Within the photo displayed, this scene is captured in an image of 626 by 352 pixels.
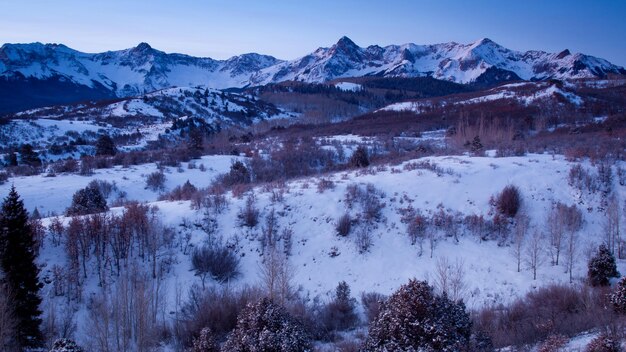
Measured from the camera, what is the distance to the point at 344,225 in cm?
2173

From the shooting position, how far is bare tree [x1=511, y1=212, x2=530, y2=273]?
1849 centimetres

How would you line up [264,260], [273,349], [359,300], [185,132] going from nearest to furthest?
[273,349] < [359,300] < [264,260] < [185,132]

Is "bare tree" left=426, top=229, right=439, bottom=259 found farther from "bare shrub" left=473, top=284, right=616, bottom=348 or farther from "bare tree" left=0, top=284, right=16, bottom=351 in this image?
"bare tree" left=0, top=284, right=16, bottom=351

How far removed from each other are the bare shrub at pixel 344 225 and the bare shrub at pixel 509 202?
7936 millimetres

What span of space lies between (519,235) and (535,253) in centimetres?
113

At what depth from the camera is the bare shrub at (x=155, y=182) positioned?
112 feet

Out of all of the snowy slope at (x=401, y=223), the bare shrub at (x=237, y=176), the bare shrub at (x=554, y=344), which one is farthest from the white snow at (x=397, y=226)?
the bare shrub at (x=237, y=176)

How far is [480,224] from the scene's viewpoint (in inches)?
822

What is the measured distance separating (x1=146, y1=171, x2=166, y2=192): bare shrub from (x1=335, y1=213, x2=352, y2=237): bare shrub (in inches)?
723

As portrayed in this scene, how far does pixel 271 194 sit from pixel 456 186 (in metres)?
10.8

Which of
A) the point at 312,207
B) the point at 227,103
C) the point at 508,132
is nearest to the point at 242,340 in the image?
the point at 312,207

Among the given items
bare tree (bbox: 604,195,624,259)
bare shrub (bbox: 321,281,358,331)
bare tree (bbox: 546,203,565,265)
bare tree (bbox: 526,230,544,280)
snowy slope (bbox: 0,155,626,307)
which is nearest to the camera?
bare shrub (bbox: 321,281,358,331)

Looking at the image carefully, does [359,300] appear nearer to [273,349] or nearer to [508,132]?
[273,349]

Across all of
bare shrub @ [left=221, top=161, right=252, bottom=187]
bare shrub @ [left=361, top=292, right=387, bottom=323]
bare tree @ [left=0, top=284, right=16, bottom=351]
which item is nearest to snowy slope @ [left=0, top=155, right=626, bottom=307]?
bare shrub @ [left=361, top=292, right=387, bottom=323]
